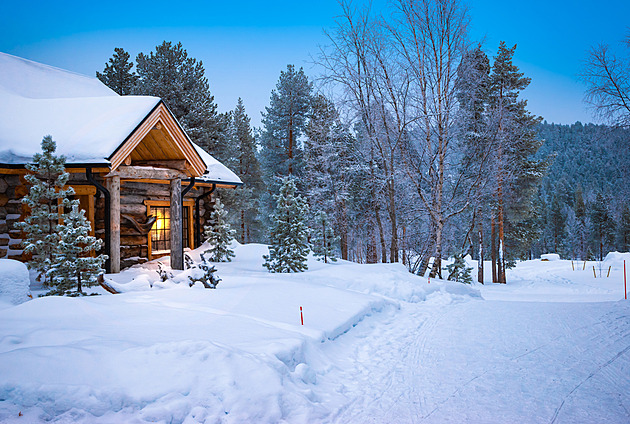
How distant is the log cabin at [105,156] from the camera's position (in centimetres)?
1038

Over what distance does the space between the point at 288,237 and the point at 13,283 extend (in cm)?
857

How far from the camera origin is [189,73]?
24.0 m

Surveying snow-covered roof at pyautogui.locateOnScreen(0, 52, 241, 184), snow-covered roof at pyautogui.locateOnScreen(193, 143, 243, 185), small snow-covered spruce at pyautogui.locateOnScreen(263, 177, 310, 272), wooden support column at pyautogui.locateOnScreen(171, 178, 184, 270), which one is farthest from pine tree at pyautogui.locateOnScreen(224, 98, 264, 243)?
wooden support column at pyautogui.locateOnScreen(171, 178, 184, 270)

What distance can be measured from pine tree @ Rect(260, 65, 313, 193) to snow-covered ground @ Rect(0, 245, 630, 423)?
18.6m

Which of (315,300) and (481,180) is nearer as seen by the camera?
(315,300)

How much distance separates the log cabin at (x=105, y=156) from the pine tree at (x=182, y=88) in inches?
250

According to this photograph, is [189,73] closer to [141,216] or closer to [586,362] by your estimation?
[141,216]

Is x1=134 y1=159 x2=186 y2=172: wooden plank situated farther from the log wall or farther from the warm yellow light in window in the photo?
the warm yellow light in window

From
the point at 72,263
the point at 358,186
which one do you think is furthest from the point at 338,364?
the point at 358,186

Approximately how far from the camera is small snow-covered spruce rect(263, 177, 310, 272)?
14.1 meters

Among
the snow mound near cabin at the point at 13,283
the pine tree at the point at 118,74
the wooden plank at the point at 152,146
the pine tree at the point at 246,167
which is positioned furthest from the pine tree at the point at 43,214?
A: the pine tree at the point at 246,167

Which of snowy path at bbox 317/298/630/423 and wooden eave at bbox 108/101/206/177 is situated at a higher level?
wooden eave at bbox 108/101/206/177

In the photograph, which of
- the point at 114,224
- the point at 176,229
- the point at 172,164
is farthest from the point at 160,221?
the point at 114,224

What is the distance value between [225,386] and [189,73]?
2320 cm
